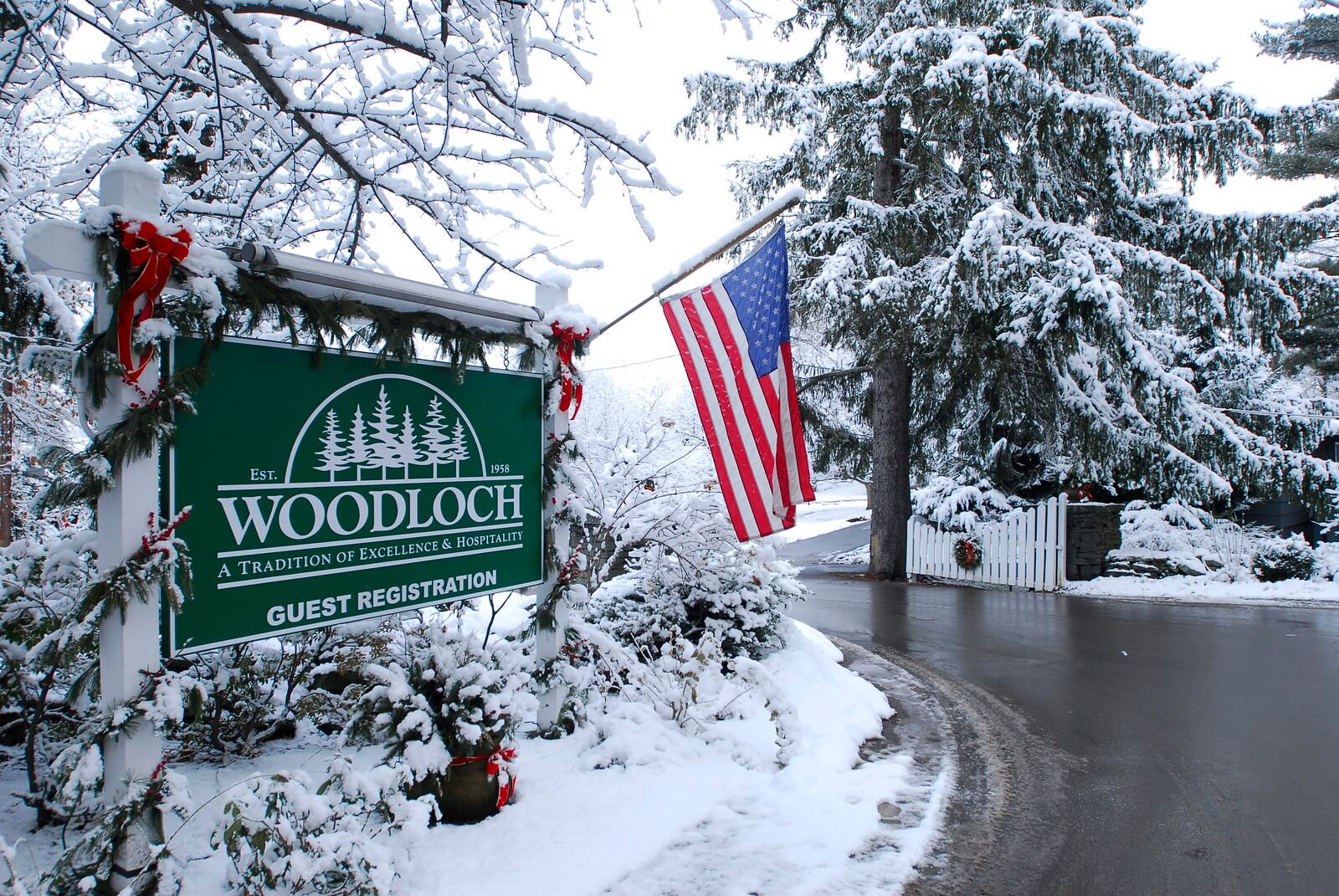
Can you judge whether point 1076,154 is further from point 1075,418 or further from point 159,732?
point 159,732

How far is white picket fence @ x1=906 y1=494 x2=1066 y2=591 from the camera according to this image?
14070 mm

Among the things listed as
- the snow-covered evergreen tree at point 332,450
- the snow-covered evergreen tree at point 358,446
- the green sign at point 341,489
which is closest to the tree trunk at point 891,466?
the green sign at point 341,489

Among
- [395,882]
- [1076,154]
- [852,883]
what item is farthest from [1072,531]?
[395,882]

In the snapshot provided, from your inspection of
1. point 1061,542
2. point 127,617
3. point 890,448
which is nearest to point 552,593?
point 127,617

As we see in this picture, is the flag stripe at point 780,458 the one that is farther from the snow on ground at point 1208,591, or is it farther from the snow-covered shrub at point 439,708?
the snow on ground at point 1208,591

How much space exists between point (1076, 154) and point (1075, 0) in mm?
2850

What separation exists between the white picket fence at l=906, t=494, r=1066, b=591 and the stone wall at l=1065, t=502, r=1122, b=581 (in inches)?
11.8

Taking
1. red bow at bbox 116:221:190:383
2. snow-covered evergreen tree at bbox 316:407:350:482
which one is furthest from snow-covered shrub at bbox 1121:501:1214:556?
red bow at bbox 116:221:190:383

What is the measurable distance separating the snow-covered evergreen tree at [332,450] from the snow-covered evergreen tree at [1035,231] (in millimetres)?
10973

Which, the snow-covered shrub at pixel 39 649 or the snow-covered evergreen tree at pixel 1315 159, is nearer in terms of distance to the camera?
the snow-covered shrub at pixel 39 649

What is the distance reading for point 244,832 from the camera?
2480mm

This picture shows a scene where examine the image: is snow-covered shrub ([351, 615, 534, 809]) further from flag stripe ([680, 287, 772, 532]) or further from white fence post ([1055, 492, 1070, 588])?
white fence post ([1055, 492, 1070, 588])

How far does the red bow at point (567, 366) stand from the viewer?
4.45 meters

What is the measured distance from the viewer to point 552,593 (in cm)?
440
